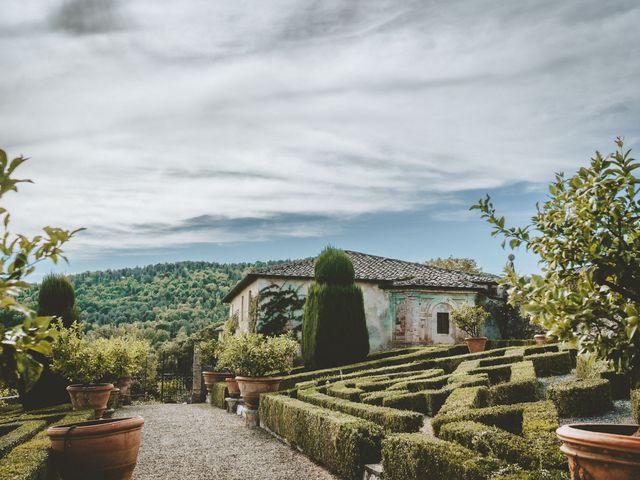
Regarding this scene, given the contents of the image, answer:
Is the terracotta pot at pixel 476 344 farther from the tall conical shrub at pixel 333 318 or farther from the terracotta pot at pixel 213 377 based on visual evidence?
the terracotta pot at pixel 213 377

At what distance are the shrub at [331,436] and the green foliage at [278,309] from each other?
11334mm

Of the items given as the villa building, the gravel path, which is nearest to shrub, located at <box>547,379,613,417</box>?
the gravel path

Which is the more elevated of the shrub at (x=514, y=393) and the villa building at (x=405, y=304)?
the villa building at (x=405, y=304)

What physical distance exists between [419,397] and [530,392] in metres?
1.82

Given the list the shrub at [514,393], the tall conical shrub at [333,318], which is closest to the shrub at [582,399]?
the shrub at [514,393]

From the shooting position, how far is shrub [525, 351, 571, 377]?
36.2 feet

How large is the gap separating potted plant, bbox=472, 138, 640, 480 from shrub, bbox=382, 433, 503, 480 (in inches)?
44.8

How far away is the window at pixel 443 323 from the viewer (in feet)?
77.4

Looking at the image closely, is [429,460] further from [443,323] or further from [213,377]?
[443,323]

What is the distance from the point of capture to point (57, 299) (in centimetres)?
1459

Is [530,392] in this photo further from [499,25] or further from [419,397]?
[499,25]

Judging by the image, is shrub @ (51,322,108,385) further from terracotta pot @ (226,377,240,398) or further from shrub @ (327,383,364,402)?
terracotta pot @ (226,377,240,398)

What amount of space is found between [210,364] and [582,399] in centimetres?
1713

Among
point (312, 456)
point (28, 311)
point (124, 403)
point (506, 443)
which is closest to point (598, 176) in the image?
point (506, 443)
